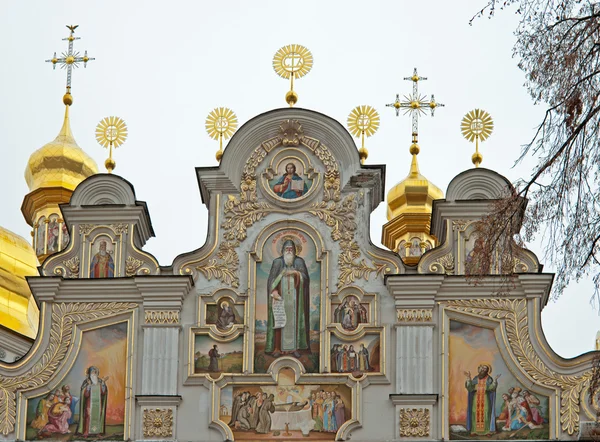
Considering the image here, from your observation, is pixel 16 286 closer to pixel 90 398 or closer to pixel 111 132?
pixel 111 132

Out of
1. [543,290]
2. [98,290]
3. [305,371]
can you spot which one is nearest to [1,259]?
[98,290]

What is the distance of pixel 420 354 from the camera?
21.5 meters

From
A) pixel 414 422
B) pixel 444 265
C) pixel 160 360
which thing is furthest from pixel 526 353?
pixel 160 360

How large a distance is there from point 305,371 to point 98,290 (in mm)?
3024

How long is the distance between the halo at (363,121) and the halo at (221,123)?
169 cm

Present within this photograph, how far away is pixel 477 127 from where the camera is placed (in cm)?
2328

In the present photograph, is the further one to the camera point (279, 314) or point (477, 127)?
point (477, 127)

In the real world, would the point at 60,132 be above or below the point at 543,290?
above

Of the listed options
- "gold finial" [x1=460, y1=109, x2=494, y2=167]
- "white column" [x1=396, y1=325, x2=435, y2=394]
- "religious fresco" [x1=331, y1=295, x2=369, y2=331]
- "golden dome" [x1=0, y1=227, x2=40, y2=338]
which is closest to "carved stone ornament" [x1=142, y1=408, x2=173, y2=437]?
"religious fresco" [x1=331, y1=295, x2=369, y2=331]

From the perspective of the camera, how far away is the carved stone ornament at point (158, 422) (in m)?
21.2

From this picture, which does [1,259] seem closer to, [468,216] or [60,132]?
[60,132]

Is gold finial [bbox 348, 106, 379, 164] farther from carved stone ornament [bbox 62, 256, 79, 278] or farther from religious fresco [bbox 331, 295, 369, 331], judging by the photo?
carved stone ornament [bbox 62, 256, 79, 278]

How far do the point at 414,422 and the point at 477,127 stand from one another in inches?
182

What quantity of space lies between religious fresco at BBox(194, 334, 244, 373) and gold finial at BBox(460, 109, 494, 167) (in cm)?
439
